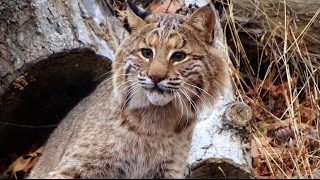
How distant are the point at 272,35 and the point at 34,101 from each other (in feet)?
7.95

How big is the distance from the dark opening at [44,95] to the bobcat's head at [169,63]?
0.94 m

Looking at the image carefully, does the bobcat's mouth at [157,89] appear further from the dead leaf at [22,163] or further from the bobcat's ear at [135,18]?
the dead leaf at [22,163]

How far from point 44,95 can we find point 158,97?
1708 millimetres

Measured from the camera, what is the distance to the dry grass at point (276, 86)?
5781 millimetres

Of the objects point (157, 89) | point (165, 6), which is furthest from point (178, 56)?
point (165, 6)

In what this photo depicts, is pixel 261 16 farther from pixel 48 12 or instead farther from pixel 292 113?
pixel 48 12

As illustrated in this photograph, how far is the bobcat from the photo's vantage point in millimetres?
4250

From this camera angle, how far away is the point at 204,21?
4430mm

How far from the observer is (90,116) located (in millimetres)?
4863

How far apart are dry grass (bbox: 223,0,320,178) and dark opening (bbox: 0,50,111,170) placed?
4.89 feet

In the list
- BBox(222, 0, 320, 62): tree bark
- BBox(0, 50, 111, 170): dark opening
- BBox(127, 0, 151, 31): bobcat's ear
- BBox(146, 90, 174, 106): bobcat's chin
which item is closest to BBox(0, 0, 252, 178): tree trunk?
BBox(0, 50, 111, 170): dark opening

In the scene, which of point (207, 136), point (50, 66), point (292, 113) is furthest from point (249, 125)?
point (50, 66)

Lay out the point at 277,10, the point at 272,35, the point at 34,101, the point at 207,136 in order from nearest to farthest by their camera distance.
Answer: the point at 207,136 → the point at 34,101 → the point at 272,35 → the point at 277,10

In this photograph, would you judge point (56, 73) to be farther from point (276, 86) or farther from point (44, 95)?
point (276, 86)
